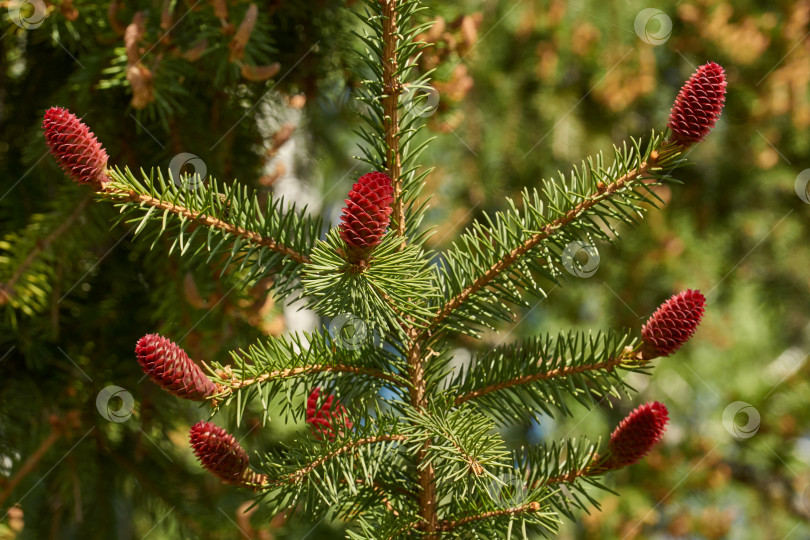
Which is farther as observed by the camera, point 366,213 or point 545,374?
point 545,374

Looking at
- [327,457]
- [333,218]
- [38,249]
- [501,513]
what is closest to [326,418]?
[327,457]

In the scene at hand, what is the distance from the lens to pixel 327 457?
0.50 metres

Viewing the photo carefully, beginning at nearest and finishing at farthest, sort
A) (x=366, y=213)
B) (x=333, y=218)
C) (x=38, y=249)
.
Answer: (x=366, y=213) < (x=38, y=249) < (x=333, y=218)

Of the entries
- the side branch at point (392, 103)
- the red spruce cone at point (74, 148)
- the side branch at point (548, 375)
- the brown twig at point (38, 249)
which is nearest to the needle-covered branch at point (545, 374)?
the side branch at point (548, 375)

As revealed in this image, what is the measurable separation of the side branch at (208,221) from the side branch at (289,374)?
0.08 m

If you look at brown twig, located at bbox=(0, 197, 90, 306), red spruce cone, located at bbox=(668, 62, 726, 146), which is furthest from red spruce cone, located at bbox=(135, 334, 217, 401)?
brown twig, located at bbox=(0, 197, 90, 306)

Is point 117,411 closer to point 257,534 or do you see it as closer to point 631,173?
point 257,534

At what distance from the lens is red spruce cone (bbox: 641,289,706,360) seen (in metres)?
0.48

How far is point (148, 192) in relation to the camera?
20.0 inches

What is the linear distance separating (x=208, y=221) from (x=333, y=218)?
0.82 metres

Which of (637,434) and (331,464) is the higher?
(637,434)

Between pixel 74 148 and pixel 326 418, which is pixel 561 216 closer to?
pixel 326 418

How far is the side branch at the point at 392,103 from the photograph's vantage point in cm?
55

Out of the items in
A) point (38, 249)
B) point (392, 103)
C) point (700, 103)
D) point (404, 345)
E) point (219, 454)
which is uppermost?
point (700, 103)
